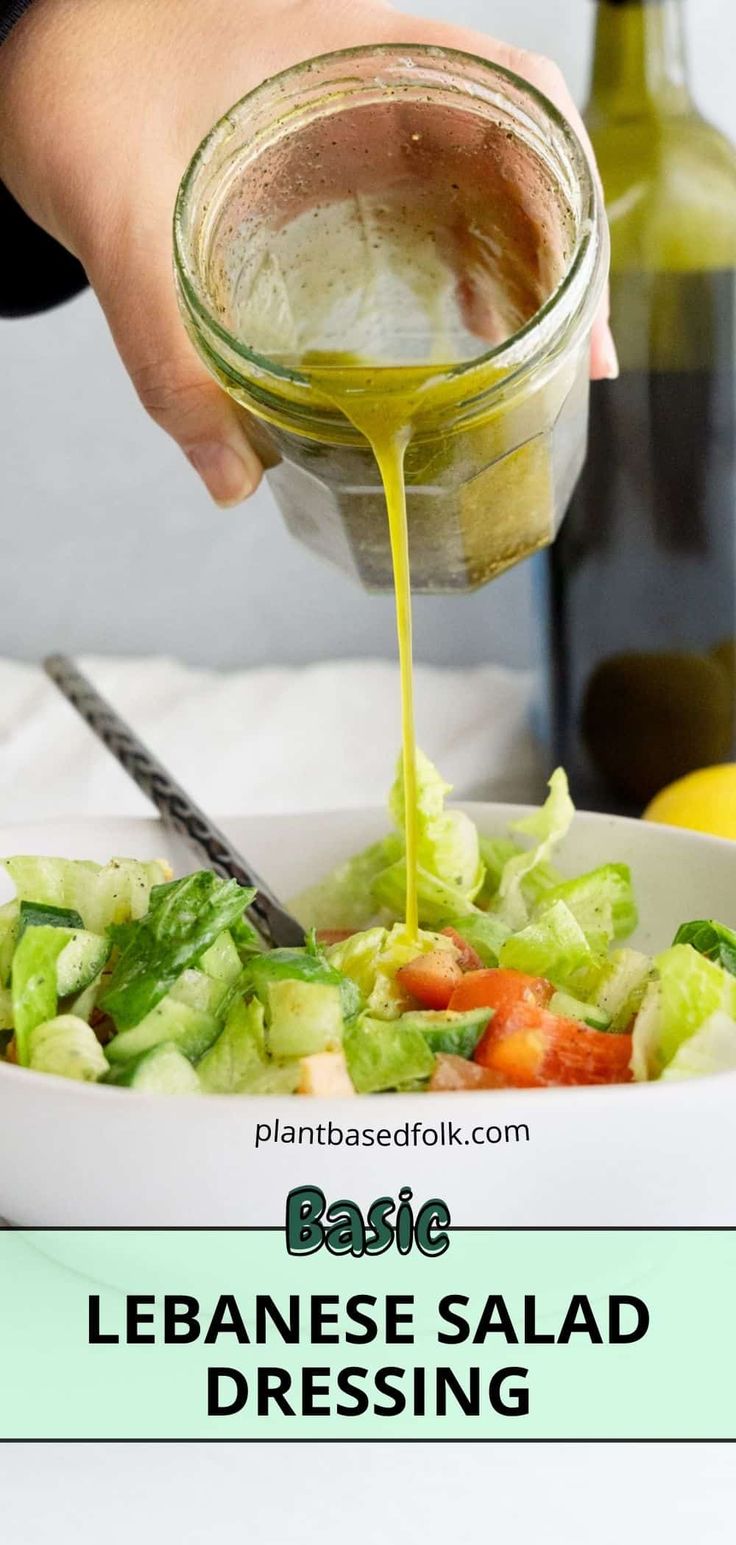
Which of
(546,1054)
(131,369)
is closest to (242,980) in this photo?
(546,1054)

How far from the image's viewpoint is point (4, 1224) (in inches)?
37.1

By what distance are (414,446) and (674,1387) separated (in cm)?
53

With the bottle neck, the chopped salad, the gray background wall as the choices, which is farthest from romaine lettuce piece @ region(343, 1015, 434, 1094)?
the gray background wall

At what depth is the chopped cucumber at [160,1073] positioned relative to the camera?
0.77m

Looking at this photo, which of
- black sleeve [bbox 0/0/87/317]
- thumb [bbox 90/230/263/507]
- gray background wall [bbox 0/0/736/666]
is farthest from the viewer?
gray background wall [bbox 0/0/736/666]

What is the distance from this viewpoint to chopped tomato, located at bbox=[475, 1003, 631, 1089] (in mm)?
812

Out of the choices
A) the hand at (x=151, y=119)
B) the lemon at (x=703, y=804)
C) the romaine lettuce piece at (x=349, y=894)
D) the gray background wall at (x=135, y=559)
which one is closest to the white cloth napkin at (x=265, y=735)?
the gray background wall at (x=135, y=559)

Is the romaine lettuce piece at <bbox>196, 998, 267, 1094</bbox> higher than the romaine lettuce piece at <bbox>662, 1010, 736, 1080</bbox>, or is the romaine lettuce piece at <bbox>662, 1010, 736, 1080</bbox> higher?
the romaine lettuce piece at <bbox>662, 1010, 736, 1080</bbox>

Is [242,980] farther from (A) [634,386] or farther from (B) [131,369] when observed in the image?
(A) [634,386]

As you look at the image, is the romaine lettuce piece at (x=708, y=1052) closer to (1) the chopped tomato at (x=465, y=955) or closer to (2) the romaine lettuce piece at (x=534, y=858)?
(1) the chopped tomato at (x=465, y=955)

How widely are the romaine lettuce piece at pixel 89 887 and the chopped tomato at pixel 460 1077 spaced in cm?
24

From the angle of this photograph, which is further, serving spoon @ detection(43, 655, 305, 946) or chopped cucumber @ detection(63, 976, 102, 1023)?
serving spoon @ detection(43, 655, 305, 946)

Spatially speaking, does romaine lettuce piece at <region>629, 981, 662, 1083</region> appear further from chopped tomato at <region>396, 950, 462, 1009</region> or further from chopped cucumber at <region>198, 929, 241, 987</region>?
chopped cucumber at <region>198, 929, 241, 987</region>

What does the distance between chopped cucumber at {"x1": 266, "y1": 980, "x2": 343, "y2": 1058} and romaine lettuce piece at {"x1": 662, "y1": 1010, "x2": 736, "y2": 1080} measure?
0.52 feet
